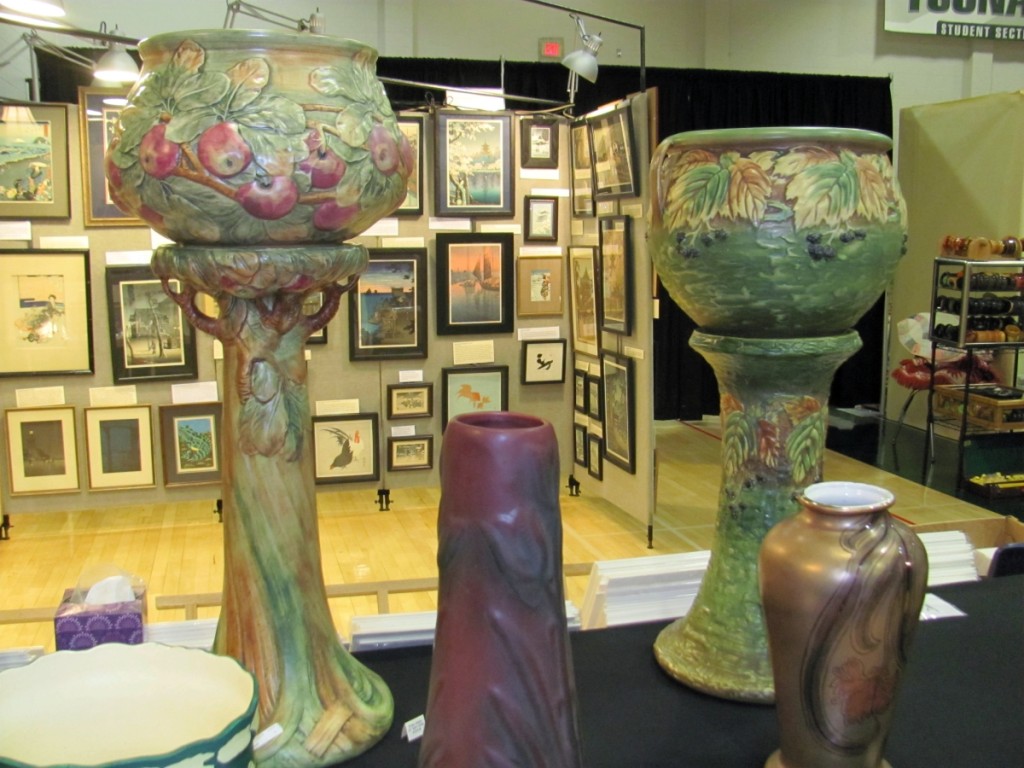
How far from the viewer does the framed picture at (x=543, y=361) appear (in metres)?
4.99

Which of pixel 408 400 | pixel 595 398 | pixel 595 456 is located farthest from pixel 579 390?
pixel 408 400

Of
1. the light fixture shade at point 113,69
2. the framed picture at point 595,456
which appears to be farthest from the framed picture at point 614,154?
the light fixture shade at point 113,69

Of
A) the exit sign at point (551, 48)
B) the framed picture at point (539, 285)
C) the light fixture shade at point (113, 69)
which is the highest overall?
the exit sign at point (551, 48)

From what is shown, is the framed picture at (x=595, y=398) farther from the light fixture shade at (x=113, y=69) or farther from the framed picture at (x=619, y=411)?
the light fixture shade at (x=113, y=69)

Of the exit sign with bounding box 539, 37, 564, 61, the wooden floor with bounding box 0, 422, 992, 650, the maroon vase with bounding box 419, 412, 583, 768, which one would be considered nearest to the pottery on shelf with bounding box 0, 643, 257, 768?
the maroon vase with bounding box 419, 412, 583, 768

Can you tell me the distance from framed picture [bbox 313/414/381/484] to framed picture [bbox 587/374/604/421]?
1034mm

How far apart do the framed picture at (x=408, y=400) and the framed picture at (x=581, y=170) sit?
3.69 feet

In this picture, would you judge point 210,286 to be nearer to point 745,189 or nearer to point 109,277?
point 745,189

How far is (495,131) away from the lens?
475 cm

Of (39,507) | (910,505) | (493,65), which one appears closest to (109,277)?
(39,507)

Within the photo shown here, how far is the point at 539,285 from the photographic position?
495 cm

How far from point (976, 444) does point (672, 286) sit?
520 cm

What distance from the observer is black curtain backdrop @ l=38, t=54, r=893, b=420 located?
21.8 feet

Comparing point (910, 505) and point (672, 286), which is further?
point (910, 505)
